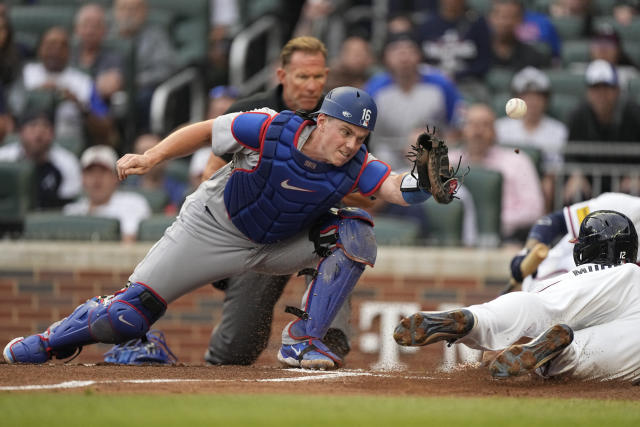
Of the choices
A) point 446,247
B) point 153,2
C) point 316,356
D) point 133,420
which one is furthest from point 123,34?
point 133,420

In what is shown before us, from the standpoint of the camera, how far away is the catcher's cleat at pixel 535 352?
5.02 metres

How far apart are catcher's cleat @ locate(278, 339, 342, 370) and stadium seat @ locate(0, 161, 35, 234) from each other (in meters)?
4.12

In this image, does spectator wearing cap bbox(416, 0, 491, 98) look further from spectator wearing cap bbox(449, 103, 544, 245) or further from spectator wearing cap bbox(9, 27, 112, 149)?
spectator wearing cap bbox(9, 27, 112, 149)

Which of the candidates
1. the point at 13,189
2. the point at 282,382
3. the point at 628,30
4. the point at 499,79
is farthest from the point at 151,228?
the point at 628,30

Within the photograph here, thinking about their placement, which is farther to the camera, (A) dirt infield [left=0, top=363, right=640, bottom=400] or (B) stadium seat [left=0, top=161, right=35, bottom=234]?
(B) stadium seat [left=0, top=161, right=35, bottom=234]

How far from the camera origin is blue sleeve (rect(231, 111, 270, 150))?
225 inches

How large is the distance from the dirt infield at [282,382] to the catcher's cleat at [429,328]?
0.24 meters

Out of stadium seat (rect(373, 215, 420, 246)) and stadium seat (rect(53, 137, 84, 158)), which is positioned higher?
stadium seat (rect(53, 137, 84, 158))

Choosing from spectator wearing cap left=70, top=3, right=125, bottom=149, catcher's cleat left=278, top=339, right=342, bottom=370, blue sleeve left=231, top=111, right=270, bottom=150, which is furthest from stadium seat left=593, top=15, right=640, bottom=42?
catcher's cleat left=278, top=339, right=342, bottom=370

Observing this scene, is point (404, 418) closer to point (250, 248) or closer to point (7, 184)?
point (250, 248)

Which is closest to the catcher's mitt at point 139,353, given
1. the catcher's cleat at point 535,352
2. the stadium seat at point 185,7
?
the catcher's cleat at point 535,352

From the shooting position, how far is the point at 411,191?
551cm

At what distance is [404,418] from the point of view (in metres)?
4.12

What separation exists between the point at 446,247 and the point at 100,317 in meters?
3.65
